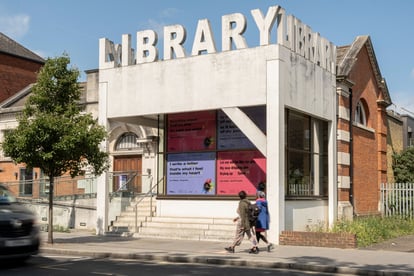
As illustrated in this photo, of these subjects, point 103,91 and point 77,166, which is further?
point 103,91

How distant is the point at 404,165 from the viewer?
28.0 m

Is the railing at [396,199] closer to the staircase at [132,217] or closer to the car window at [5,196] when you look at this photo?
the staircase at [132,217]

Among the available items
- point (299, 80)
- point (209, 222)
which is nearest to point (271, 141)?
point (299, 80)

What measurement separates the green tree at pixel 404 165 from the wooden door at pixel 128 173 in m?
12.4

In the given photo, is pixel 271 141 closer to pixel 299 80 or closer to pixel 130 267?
pixel 299 80

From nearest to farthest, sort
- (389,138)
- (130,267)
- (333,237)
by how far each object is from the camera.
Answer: (130,267) → (333,237) → (389,138)

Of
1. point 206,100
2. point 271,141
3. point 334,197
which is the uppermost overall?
point 206,100

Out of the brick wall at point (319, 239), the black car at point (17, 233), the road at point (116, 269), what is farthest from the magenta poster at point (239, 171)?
the black car at point (17, 233)

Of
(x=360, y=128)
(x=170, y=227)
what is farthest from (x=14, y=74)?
(x=360, y=128)

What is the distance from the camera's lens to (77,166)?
17.2 meters

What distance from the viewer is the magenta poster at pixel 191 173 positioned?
65.5ft

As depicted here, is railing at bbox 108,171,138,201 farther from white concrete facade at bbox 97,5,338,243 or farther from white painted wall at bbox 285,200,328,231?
white painted wall at bbox 285,200,328,231

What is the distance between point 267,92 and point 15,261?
8235 millimetres

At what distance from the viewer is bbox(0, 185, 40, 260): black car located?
11.3 metres
